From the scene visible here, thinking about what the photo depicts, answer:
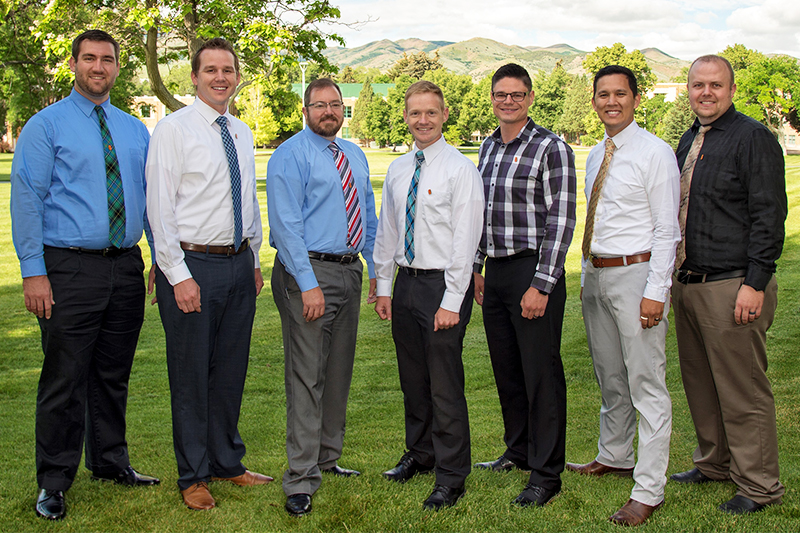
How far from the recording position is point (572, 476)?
14.5 ft

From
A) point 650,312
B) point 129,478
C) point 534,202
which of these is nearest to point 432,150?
point 534,202

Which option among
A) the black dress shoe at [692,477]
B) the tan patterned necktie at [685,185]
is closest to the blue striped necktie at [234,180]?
the tan patterned necktie at [685,185]

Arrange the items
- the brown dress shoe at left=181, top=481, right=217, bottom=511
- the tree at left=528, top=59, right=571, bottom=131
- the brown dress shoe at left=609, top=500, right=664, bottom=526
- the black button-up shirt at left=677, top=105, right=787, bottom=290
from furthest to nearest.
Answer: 1. the tree at left=528, top=59, right=571, bottom=131
2. the brown dress shoe at left=181, top=481, right=217, bottom=511
3. the black button-up shirt at left=677, top=105, right=787, bottom=290
4. the brown dress shoe at left=609, top=500, right=664, bottom=526

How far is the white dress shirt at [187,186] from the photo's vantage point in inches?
150

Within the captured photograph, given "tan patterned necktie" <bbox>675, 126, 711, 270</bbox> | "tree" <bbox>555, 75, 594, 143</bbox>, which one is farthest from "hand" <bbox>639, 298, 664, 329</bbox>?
"tree" <bbox>555, 75, 594, 143</bbox>

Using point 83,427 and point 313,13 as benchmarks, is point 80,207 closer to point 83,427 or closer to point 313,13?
point 83,427

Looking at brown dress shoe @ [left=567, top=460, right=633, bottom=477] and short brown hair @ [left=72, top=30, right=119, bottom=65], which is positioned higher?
short brown hair @ [left=72, top=30, right=119, bottom=65]

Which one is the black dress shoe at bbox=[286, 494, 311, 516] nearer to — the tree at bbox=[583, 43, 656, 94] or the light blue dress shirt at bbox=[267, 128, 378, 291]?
the light blue dress shirt at bbox=[267, 128, 378, 291]

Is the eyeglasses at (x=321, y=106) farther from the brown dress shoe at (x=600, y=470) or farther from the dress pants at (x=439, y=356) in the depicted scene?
the brown dress shoe at (x=600, y=470)

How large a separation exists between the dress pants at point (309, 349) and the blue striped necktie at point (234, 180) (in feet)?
1.05

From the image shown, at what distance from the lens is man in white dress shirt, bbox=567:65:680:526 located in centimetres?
381

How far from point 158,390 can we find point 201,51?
4.38m

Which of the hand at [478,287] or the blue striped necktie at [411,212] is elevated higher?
the blue striped necktie at [411,212]

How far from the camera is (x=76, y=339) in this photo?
12.9 ft
